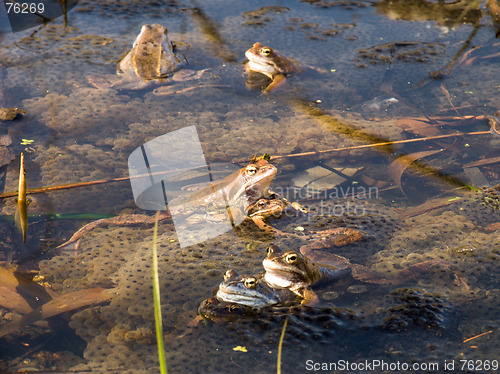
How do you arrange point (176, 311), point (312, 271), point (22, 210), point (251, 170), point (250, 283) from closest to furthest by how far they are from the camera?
1. point (250, 283)
2. point (176, 311)
3. point (312, 271)
4. point (22, 210)
5. point (251, 170)

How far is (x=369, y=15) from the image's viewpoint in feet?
24.4

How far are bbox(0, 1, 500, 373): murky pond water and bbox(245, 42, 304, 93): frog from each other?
12 centimetres

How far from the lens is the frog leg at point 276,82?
585 centimetres

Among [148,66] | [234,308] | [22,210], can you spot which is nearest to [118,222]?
[22,210]

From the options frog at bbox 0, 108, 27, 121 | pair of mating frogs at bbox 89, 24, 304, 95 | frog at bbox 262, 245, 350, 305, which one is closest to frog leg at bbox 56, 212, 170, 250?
frog at bbox 262, 245, 350, 305

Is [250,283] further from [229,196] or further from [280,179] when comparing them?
[280,179]

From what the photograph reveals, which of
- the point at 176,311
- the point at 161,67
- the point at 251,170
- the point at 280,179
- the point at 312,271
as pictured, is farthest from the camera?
the point at 161,67

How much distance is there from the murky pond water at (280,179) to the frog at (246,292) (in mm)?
93

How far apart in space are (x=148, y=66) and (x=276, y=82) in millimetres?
1759

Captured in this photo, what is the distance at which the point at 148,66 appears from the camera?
600 centimetres

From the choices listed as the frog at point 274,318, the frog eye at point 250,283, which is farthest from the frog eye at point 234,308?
the frog eye at point 250,283

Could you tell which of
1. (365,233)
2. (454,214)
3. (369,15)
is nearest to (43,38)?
(369,15)

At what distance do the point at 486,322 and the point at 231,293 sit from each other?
1718mm

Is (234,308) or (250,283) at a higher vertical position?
(250,283)
